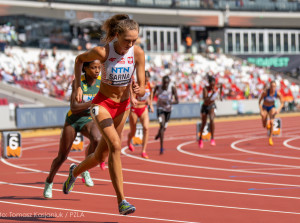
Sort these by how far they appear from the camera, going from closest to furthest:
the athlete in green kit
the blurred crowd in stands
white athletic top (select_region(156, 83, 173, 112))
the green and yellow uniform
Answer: the athlete in green kit, the green and yellow uniform, white athletic top (select_region(156, 83, 173, 112)), the blurred crowd in stands

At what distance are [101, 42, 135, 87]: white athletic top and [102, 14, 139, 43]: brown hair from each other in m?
0.11

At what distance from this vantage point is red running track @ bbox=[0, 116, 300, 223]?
28.8ft

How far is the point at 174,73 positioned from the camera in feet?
148

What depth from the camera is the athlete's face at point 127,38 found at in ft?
26.7

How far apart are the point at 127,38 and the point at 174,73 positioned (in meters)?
37.0

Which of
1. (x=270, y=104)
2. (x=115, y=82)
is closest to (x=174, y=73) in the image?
(x=270, y=104)

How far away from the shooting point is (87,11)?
54.7m

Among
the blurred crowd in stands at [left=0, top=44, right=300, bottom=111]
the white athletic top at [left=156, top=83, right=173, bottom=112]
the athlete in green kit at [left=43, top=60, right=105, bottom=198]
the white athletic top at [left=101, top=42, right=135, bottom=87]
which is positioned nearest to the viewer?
the white athletic top at [left=101, top=42, right=135, bottom=87]

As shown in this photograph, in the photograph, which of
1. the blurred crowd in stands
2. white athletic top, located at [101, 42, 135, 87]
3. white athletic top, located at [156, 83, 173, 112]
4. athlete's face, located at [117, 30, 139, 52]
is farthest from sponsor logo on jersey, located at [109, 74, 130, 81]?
the blurred crowd in stands

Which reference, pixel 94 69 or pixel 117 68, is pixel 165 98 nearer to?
pixel 94 69

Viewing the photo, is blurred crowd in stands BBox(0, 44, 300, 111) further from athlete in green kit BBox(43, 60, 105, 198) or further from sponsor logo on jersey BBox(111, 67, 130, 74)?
sponsor logo on jersey BBox(111, 67, 130, 74)

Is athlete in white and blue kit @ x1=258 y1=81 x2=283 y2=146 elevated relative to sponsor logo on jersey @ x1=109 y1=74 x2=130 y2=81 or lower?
A: lower

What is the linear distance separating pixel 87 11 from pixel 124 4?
427cm

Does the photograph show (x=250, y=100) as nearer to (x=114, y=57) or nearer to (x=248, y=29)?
(x=248, y=29)
